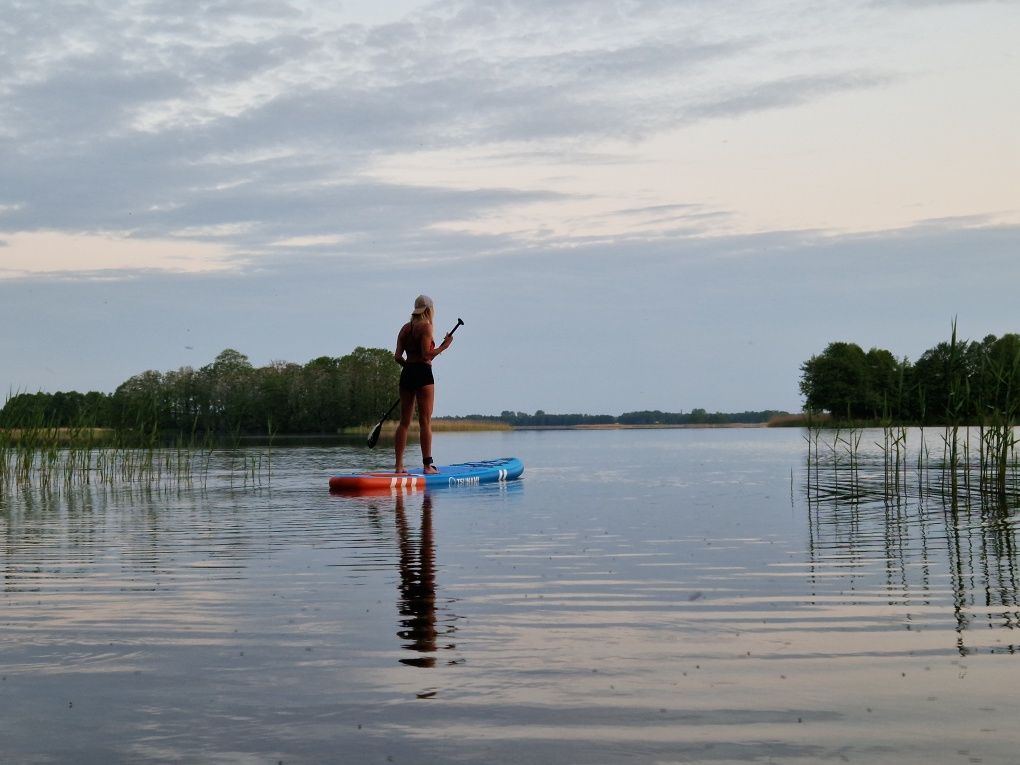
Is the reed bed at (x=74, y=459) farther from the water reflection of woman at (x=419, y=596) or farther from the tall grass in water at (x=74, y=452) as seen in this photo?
the water reflection of woman at (x=419, y=596)

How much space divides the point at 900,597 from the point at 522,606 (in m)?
2.51

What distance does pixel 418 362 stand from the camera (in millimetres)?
17688

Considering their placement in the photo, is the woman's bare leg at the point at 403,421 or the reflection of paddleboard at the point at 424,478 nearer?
the reflection of paddleboard at the point at 424,478

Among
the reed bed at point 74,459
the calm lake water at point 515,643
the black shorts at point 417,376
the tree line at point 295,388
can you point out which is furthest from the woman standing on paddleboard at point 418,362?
the tree line at point 295,388

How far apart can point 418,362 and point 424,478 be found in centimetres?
205

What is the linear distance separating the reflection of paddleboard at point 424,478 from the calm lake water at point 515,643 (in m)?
4.99

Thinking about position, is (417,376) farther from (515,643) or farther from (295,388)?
(295,388)

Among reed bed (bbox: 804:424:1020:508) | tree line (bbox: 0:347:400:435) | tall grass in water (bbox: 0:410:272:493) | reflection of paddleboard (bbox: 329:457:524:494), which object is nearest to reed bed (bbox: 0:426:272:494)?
tall grass in water (bbox: 0:410:272:493)

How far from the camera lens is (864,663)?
5176mm

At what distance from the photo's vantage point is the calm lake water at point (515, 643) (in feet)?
13.1

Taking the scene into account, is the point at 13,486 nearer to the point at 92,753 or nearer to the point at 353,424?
the point at 92,753

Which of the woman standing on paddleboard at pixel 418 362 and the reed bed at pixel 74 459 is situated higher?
the woman standing on paddleboard at pixel 418 362

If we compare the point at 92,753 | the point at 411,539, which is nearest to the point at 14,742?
the point at 92,753

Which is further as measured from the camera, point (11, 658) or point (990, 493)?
point (990, 493)
